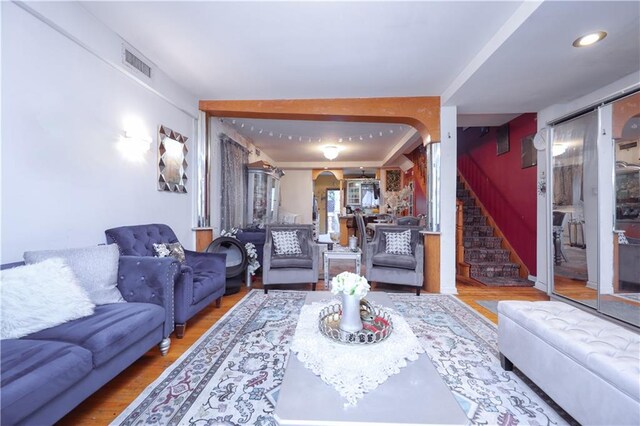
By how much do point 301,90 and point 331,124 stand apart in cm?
143

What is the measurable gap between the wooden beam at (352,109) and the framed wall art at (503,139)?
207 cm

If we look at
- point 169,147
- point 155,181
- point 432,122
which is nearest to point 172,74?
point 169,147

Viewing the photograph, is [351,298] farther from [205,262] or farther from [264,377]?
[205,262]

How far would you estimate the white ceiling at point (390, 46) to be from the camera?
2.18 m

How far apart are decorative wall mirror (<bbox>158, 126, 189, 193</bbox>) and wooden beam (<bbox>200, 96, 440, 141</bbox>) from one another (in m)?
0.80

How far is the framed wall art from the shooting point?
5012mm

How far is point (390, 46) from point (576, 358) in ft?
9.21

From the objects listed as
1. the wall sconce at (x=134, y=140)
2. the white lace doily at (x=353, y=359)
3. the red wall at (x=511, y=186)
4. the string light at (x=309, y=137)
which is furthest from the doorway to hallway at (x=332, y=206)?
the white lace doily at (x=353, y=359)

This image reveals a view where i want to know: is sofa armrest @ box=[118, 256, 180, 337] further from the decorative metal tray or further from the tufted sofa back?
the decorative metal tray

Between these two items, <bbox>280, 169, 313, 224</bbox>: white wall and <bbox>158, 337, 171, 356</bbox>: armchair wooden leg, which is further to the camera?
<bbox>280, 169, 313, 224</bbox>: white wall

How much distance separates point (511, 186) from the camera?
4.90m

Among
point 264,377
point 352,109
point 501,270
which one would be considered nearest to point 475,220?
point 501,270

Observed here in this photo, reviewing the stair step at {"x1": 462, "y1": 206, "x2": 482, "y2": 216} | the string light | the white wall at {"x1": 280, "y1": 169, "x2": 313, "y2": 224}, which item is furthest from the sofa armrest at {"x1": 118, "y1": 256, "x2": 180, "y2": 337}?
the white wall at {"x1": 280, "y1": 169, "x2": 313, "y2": 224}

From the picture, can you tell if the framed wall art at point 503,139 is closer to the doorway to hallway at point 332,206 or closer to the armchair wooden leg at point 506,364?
the armchair wooden leg at point 506,364
